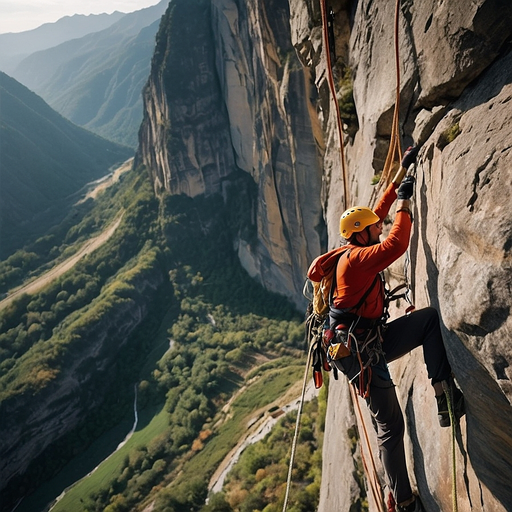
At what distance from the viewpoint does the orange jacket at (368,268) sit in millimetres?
3723

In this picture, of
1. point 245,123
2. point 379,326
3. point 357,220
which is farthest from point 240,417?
point 245,123

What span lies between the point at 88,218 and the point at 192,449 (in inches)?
2005

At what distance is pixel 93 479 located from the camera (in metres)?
31.7

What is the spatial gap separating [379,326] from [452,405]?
40.1 inches

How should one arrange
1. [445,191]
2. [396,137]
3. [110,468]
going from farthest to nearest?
[110,468]
[396,137]
[445,191]

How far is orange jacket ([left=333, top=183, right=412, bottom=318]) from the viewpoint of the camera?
3.72 meters

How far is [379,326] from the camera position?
14.1ft

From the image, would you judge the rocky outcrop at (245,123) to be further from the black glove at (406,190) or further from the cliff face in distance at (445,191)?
the black glove at (406,190)

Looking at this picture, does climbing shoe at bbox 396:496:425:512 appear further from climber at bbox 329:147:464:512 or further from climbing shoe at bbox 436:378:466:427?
climbing shoe at bbox 436:378:466:427

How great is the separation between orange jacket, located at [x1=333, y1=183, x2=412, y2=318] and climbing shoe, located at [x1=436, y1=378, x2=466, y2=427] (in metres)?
0.99

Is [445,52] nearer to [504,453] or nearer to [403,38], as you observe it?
[403,38]

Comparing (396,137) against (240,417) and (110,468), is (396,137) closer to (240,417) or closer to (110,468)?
(240,417)

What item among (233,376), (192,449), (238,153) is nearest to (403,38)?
(192,449)

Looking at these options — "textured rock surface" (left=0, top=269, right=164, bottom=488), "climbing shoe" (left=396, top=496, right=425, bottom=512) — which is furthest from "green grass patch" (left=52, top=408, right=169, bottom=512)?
"climbing shoe" (left=396, top=496, right=425, bottom=512)
